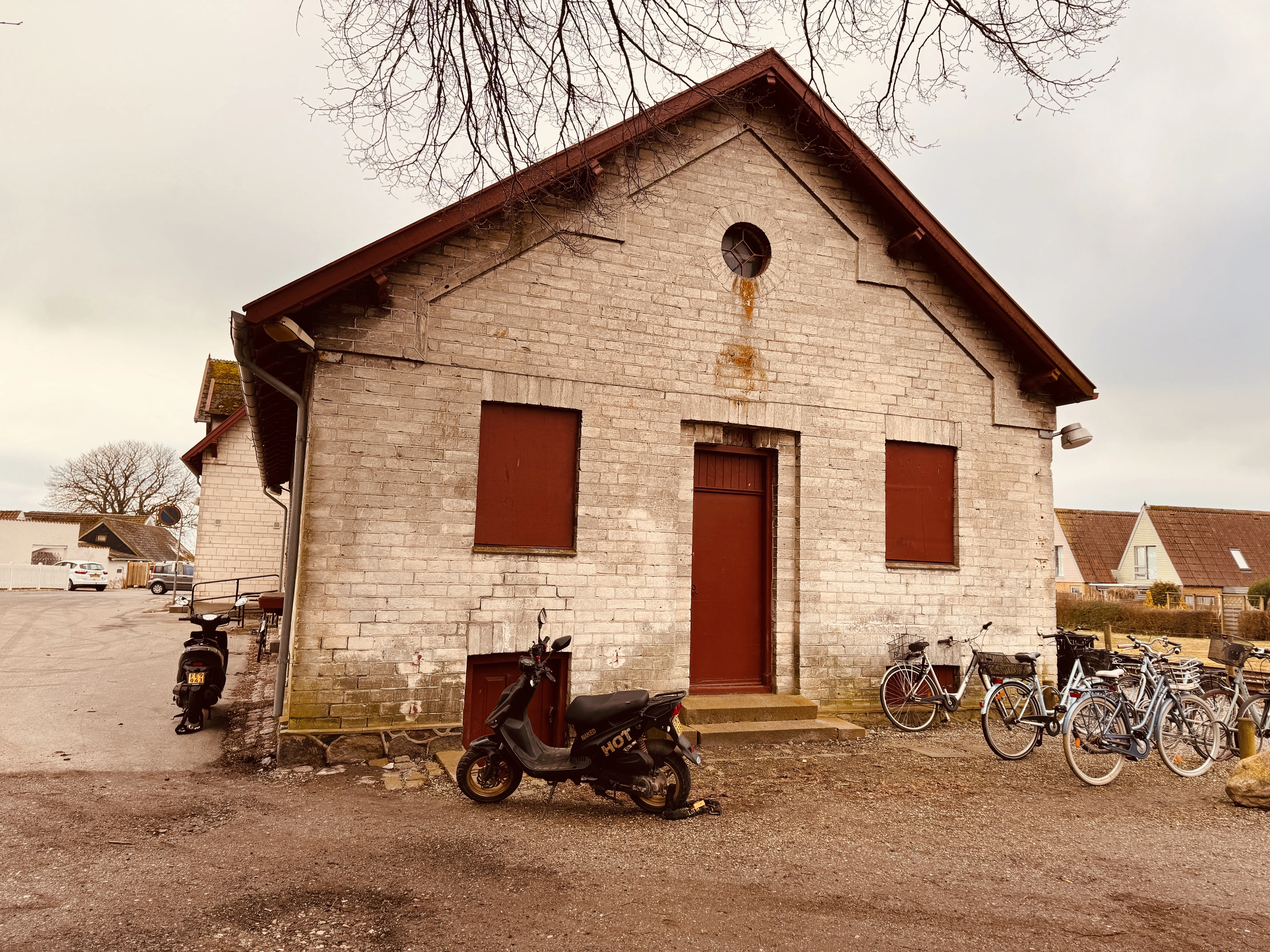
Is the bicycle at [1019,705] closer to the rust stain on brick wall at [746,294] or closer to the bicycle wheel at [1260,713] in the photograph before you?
the bicycle wheel at [1260,713]

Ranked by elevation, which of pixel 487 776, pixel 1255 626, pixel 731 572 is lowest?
pixel 487 776

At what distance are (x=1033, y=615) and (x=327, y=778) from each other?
7961 millimetres

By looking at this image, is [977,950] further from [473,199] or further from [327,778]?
[473,199]

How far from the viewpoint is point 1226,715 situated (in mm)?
8141

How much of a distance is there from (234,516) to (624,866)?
19.2 meters

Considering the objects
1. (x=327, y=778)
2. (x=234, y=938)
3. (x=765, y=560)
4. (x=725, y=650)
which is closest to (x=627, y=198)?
(x=765, y=560)

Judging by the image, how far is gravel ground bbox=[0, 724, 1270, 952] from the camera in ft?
12.9

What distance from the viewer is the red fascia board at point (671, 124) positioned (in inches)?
279

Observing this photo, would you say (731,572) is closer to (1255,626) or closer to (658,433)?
(658,433)

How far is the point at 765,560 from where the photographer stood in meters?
9.27

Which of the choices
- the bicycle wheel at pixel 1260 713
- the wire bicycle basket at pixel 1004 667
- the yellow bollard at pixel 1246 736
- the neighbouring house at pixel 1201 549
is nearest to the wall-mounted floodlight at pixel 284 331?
the wire bicycle basket at pixel 1004 667

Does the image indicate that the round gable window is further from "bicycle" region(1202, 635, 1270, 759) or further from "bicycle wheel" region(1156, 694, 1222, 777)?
"bicycle" region(1202, 635, 1270, 759)

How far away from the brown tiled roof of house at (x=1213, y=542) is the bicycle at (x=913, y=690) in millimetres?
32157

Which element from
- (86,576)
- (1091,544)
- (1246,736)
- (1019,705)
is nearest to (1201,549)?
(1091,544)
